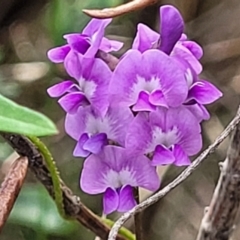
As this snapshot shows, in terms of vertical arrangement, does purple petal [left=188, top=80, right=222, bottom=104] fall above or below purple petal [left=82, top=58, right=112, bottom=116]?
below

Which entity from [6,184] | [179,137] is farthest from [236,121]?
[6,184]

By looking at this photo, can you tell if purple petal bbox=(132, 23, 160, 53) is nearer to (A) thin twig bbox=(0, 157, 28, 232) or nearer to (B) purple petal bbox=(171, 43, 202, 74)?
(B) purple petal bbox=(171, 43, 202, 74)

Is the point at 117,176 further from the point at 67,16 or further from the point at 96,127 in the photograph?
the point at 67,16

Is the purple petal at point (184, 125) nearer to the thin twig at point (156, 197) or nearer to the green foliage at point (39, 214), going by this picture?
the thin twig at point (156, 197)

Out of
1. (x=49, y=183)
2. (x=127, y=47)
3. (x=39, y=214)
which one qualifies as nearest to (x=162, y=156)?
(x=49, y=183)

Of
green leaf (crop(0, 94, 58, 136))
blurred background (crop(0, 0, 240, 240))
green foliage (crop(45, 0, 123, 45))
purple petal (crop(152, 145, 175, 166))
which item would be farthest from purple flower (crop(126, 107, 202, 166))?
blurred background (crop(0, 0, 240, 240))

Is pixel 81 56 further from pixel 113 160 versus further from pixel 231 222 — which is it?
pixel 231 222
